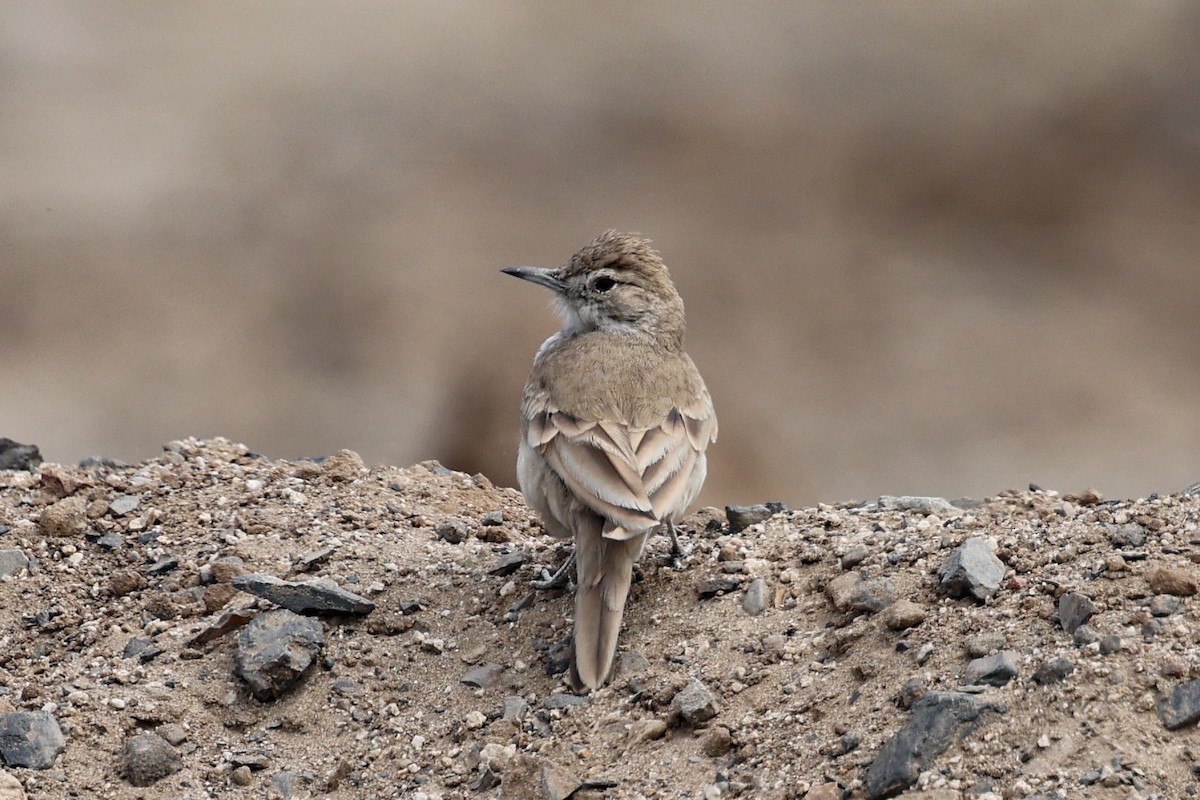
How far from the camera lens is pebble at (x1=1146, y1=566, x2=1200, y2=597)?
360 cm

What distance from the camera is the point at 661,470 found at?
434 cm

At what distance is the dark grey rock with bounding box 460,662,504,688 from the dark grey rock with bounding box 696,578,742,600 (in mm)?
693

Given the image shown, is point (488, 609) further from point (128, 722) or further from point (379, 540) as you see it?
point (128, 722)

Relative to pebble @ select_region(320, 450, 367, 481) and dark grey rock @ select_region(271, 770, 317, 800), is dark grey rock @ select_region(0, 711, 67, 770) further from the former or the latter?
pebble @ select_region(320, 450, 367, 481)

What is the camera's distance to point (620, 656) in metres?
4.14

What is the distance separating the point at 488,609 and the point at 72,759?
138 centimetres

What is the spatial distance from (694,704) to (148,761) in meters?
1.52

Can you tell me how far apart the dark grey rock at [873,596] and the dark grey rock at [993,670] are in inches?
21.7

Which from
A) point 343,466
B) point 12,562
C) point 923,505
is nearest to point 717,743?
point 923,505

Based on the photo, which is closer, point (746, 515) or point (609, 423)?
point (609, 423)

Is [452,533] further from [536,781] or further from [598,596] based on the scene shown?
[536,781]

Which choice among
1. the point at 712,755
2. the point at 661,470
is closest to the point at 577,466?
the point at 661,470

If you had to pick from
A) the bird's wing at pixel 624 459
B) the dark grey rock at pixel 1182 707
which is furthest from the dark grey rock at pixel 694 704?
the dark grey rock at pixel 1182 707

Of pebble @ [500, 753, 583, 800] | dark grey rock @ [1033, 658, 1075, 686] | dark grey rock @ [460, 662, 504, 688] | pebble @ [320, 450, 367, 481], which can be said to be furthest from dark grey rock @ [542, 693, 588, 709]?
pebble @ [320, 450, 367, 481]
